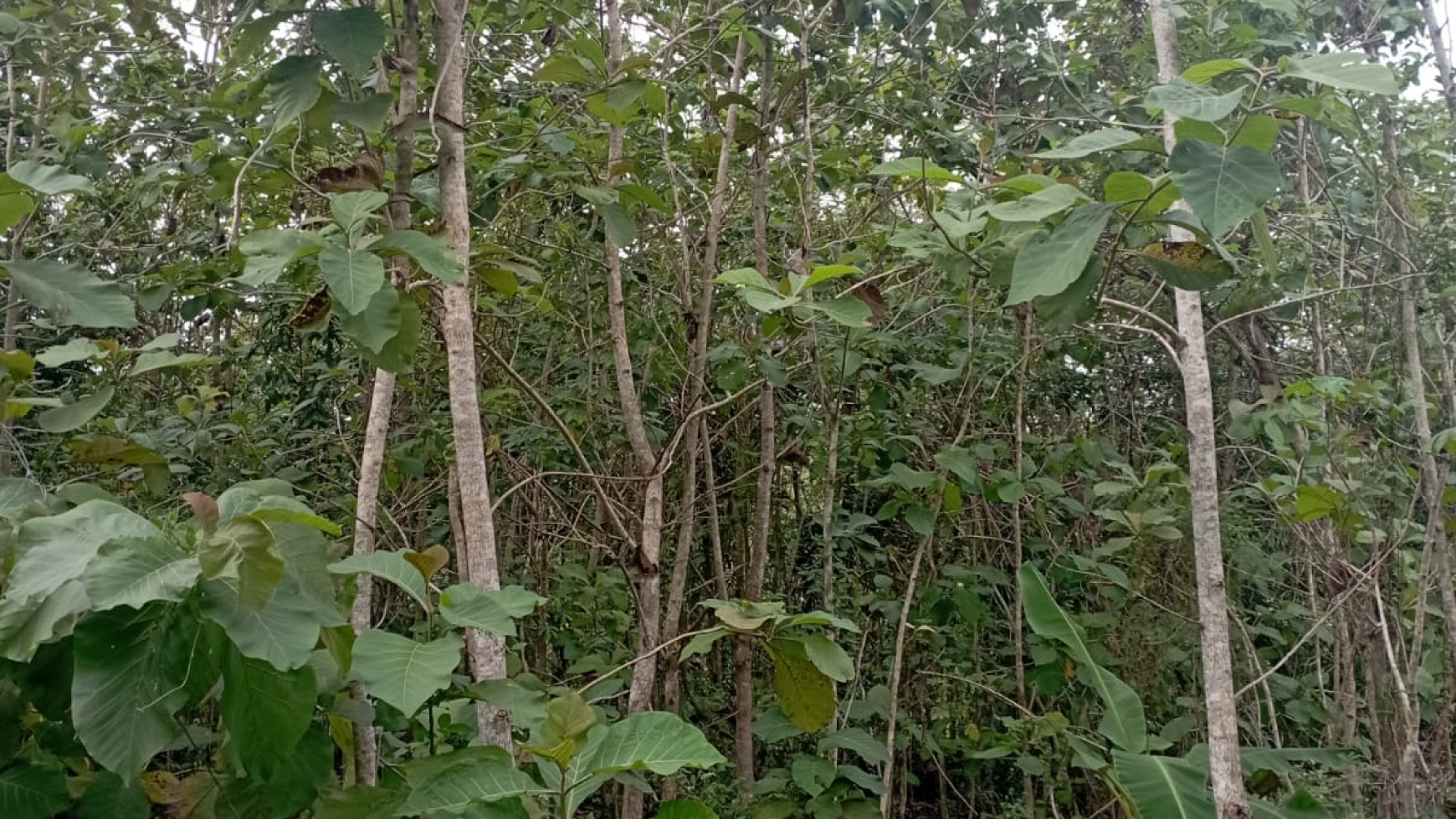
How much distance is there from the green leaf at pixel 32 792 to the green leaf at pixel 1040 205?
1.70 m

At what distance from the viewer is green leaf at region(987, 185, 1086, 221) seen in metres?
1.59

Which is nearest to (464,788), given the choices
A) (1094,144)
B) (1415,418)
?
(1094,144)

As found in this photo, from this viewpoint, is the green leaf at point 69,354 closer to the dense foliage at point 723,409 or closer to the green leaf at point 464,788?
the dense foliage at point 723,409

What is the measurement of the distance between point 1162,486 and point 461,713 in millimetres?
2668

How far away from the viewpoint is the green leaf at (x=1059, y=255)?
1.53 meters

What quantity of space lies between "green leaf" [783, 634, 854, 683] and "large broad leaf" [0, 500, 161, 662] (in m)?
1.05

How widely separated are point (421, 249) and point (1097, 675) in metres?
1.92

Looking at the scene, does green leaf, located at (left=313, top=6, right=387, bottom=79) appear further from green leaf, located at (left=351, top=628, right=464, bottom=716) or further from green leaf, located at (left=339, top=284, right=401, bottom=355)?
green leaf, located at (left=351, top=628, right=464, bottom=716)

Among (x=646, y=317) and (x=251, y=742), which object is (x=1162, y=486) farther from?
(x=251, y=742)

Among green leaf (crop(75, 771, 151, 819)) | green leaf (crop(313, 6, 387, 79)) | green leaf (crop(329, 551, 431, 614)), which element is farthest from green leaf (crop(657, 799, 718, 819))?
green leaf (crop(313, 6, 387, 79))

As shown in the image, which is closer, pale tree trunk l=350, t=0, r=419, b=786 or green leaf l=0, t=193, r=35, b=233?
green leaf l=0, t=193, r=35, b=233

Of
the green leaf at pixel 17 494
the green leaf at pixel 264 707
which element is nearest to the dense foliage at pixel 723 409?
the green leaf at pixel 264 707

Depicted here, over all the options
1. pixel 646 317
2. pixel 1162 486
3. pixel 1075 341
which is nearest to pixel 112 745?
pixel 646 317

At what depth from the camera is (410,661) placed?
139 centimetres
